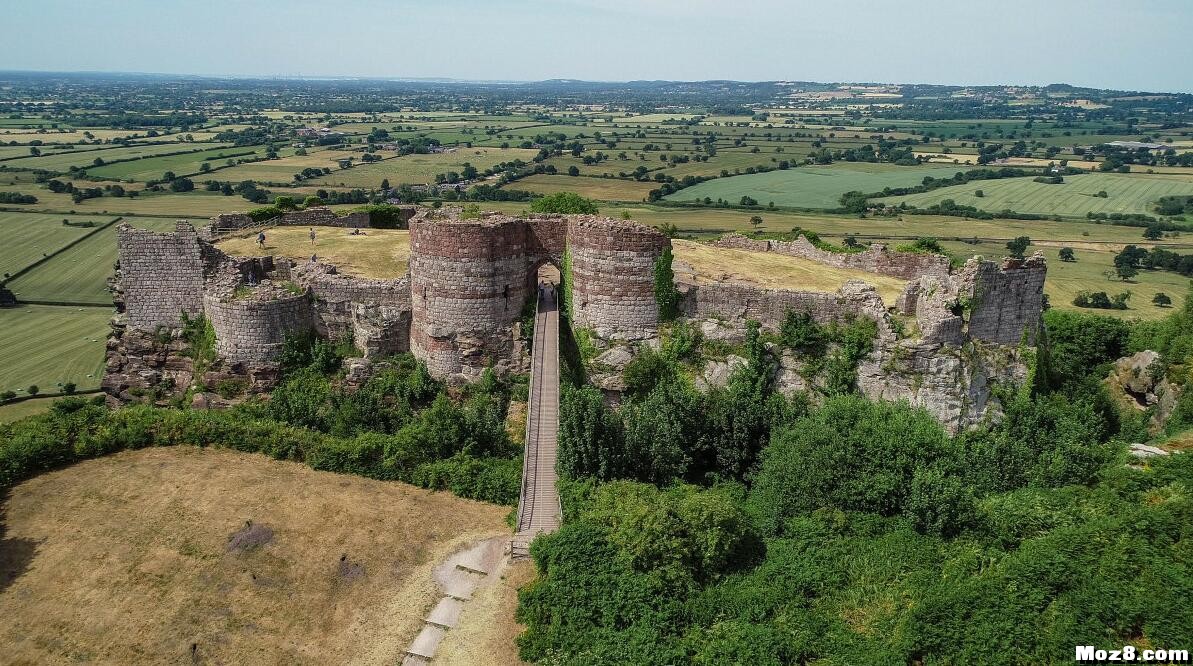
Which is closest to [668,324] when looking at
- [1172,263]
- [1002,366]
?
[1002,366]

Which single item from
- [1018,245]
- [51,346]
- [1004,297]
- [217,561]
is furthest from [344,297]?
[1018,245]

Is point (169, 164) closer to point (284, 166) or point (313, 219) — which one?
point (284, 166)

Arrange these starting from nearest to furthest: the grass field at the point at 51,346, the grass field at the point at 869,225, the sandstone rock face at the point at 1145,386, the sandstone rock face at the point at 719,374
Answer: the sandstone rock face at the point at 719,374
the sandstone rock face at the point at 1145,386
the grass field at the point at 51,346
the grass field at the point at 869,225

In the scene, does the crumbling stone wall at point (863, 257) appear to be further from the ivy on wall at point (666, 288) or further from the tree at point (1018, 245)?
the tree at point (1018, 245)

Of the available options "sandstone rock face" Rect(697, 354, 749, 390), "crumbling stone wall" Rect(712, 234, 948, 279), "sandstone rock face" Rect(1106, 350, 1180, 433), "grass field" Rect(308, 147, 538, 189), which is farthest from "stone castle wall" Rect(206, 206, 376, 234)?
"grass field" Rect(308, 147, 538, 189)

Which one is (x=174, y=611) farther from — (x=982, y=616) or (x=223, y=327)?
(x=982, y=616)

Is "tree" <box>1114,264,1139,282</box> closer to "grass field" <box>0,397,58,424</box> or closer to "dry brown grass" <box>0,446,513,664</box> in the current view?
"dry brown grass" <box>0,446,513,664</box>

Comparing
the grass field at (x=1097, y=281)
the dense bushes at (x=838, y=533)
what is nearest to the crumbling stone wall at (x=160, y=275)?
the dense bushes at (x=838, y=533)
